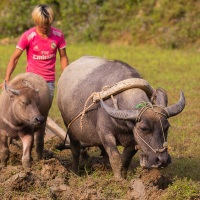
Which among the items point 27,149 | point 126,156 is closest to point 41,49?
point 27,149

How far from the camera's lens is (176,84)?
15891mm

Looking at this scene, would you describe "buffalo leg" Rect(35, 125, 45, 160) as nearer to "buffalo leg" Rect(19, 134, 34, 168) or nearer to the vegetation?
"buffalo leg" Rect(19, 134, 34, 168)

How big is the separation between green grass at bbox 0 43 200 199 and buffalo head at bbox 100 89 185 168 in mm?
→ 328

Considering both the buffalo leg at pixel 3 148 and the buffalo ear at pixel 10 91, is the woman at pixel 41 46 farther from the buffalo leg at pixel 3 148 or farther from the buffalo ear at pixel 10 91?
the buffalo leg at pixel 3 148

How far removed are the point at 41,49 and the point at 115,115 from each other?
2.20 m

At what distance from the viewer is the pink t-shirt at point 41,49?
29.1ft

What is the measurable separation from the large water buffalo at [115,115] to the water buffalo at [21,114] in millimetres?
473

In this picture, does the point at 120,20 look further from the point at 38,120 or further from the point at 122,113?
the point at 122,113

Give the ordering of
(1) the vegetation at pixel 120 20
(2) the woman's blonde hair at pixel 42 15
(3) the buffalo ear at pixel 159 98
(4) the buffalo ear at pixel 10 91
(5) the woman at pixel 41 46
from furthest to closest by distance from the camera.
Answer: (1) the vegetation at pixel 120 20, (5) the woman at pixel 41 46, (2) the woman's blonde hair at pixel 42 15, (4) the buffalo ear at pixel 10 91, (3) the buffalo ear at pixel 159 98

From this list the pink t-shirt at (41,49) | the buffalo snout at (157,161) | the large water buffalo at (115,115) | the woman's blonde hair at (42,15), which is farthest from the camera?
the pink t-shirt at (41,49)

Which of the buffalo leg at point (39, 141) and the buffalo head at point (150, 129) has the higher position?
the buffalo head at point (150, 129)

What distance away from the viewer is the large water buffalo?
6938mm

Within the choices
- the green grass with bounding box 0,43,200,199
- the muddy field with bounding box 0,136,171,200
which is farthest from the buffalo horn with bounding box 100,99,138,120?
the green grass with bounding box 0,43,200,199

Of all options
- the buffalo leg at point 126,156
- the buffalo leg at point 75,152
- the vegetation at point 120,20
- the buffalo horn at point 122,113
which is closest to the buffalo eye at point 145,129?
the buffalo horn at point 122,113
